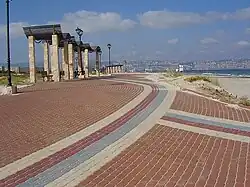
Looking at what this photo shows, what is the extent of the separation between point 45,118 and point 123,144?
3.47 meters

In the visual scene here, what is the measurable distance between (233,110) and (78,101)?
5.53m

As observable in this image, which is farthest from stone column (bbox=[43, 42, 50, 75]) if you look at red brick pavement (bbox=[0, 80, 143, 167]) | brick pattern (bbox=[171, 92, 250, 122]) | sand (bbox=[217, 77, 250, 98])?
brick pattern (bbox=[171, 92, 250, 122])

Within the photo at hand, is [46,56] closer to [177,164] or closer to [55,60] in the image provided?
[55,60]

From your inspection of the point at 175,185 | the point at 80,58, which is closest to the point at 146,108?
the point at 175,185

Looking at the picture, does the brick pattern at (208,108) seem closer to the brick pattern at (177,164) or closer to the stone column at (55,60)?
the brick pattern at (177,164)

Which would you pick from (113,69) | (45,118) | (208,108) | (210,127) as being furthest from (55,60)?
(113,69)

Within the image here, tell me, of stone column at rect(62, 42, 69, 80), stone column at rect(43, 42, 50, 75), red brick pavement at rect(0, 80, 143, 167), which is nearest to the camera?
red brick pavement at rect(0, 80, 143, 167)

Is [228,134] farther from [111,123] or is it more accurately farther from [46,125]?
[46,125]

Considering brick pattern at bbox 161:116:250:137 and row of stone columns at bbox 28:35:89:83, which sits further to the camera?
row of stone columns at bbox 28:35:89:83

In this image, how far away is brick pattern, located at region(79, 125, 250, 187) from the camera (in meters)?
6.09

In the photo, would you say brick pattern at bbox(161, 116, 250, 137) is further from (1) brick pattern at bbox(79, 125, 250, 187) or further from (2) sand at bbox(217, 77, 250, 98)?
(2) sand at bbox(217, 77, 250, 98)

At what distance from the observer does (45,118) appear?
11.0 m

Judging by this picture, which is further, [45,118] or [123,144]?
[45,118]

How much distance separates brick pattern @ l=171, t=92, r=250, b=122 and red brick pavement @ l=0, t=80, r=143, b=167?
2.00 m
